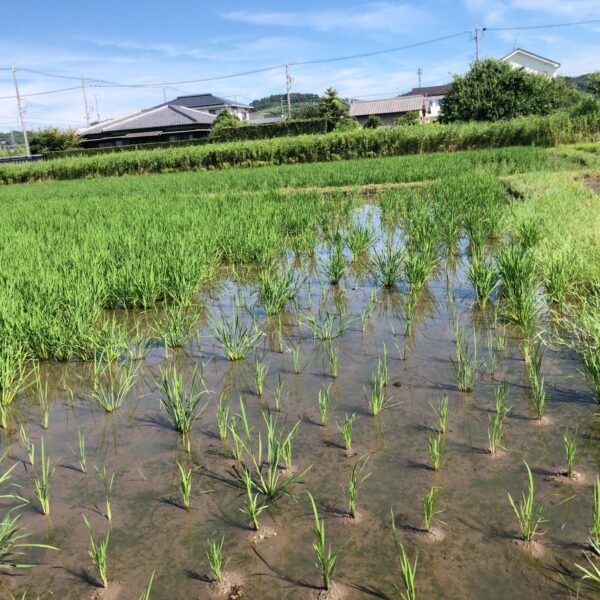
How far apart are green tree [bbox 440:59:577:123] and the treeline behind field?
944 cm

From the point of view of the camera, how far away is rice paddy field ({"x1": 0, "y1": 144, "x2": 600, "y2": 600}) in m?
1.62

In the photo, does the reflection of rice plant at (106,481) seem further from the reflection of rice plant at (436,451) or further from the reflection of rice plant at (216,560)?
the reflection of rice plant at (436,451)

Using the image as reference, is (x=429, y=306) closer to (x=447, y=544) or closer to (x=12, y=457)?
(x=447, y=544)

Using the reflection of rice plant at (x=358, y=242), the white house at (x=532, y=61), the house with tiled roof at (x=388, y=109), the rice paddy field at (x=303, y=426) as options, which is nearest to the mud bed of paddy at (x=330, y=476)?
the rice paddy field at (x=303, y=426)

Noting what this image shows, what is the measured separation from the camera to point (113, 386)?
115 inches

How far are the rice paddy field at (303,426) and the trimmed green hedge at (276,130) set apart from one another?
23.1 metres

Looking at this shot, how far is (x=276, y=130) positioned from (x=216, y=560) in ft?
91.0

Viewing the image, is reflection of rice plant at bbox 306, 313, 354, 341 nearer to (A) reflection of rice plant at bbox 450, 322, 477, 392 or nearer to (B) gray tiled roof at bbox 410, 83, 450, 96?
(A) reflection of rice plant at bbox 450, 322, 477, 392

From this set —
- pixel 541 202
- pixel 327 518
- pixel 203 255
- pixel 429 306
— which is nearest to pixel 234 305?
pixel 203 255

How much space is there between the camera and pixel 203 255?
5.21 m

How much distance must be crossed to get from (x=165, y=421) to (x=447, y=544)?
1542mm

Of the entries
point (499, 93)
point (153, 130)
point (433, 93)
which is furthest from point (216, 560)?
point (433, 93)

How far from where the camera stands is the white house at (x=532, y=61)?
49469 millimetres

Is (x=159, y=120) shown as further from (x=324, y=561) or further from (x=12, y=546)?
(x=324, y=561)
